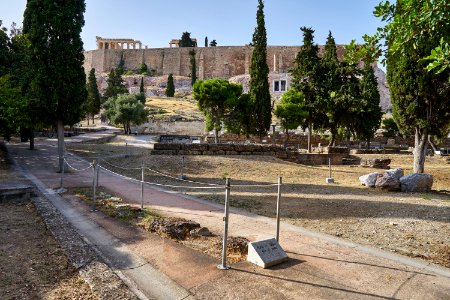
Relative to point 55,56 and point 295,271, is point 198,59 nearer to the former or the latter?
point 55,56

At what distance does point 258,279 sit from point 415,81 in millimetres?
13607

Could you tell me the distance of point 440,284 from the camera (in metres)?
4.87

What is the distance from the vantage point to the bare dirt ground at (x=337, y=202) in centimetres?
717

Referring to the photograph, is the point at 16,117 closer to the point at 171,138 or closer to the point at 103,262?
the point at 103,262

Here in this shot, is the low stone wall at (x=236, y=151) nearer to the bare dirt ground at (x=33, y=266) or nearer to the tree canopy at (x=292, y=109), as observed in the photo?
the tree canopy at (x=292, y=109)

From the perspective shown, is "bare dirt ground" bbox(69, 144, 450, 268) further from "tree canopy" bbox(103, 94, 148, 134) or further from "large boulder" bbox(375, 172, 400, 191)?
"tree canopy" bbox(103, 94, 148, 134)

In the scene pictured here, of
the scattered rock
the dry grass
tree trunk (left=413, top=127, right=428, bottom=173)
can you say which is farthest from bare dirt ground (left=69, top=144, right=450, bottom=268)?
the dry grass

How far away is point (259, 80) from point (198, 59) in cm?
7721

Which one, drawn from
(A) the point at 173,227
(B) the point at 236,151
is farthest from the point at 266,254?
(B) the point at 236,151

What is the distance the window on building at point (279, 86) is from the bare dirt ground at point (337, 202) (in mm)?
54821

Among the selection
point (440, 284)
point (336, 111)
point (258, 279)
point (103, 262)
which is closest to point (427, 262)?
point (440, 284)

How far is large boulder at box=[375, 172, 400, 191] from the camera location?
13.4 meters

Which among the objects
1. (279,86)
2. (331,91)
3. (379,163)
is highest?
(279,86)

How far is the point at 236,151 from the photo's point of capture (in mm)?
21391
